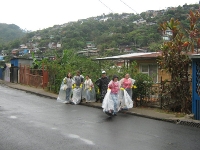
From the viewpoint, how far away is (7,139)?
7852 millimetres

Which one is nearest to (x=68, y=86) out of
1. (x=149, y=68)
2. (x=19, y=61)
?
(x=149, y=68)

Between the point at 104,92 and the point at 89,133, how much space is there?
663 centimetres

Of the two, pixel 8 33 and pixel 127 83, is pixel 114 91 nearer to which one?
pixel 127 83

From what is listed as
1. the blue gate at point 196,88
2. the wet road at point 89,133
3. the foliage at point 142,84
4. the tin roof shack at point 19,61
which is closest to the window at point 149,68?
the foliage at point 142,84

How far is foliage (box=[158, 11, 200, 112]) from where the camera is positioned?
12422 mm

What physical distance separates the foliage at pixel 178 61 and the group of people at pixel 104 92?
1.78m

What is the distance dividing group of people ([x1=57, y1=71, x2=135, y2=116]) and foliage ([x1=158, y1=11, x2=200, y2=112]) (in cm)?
178

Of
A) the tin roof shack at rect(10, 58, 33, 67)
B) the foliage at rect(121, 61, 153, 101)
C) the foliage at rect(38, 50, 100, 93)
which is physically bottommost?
the foliage at rect(121, 61, 153, 101)

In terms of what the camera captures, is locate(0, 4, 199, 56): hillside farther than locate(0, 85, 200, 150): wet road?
Yes

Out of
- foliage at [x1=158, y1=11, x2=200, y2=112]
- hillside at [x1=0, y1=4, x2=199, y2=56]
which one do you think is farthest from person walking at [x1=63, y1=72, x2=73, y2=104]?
hillside at [x1=0, y1=4, x2=199, y2=56]

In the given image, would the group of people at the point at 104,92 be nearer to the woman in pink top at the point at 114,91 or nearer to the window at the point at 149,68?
the woman in pink top at the point at 114,91

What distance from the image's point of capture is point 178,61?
496 inches

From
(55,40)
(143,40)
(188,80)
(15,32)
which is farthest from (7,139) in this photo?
(15,32)

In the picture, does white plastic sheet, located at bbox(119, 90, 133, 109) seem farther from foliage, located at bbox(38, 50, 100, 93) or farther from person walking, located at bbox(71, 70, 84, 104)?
foliage, located at bbox(38, 50, 100, 93)
